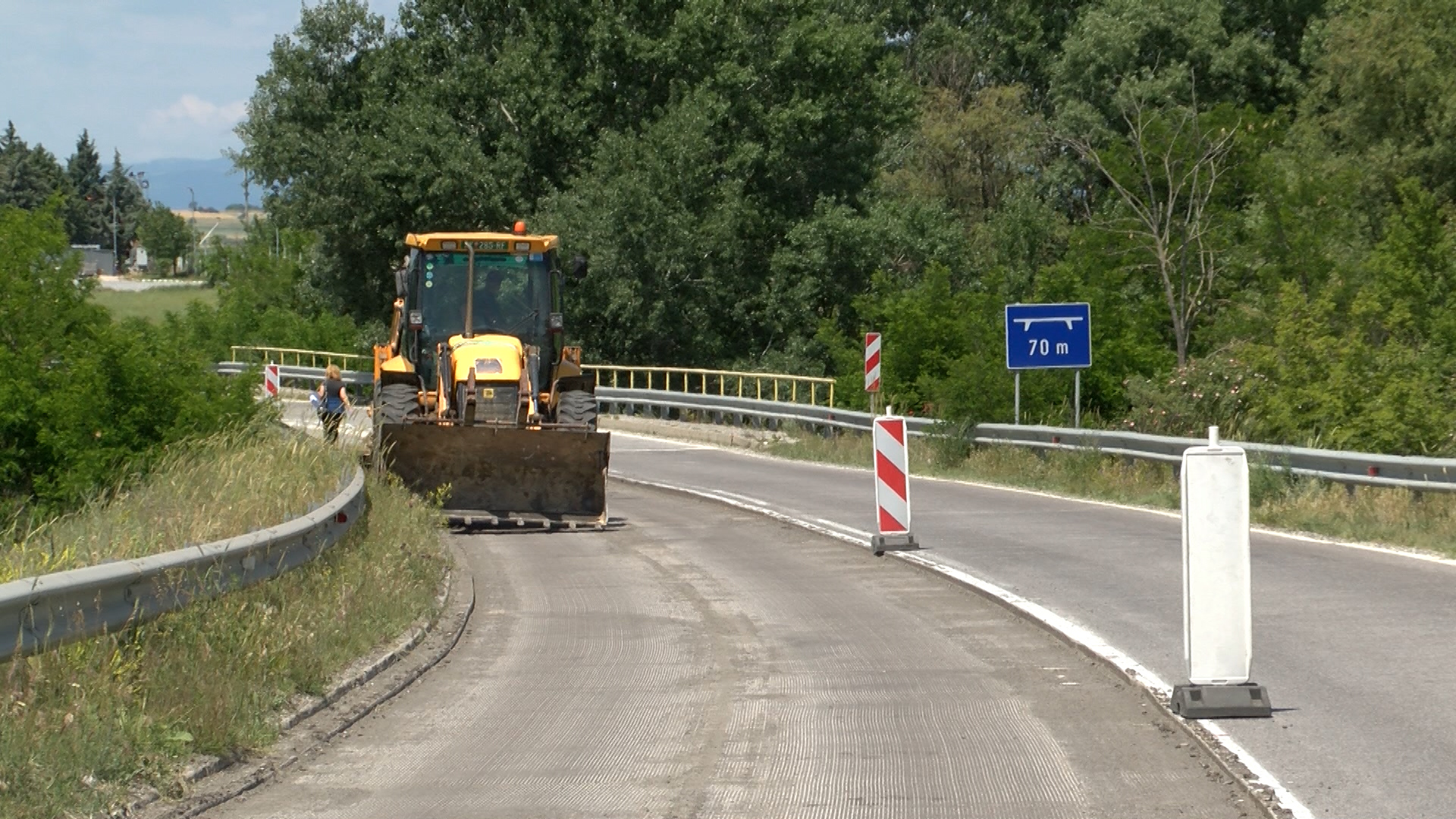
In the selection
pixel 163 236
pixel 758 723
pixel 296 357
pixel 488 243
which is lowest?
pixel 758 723

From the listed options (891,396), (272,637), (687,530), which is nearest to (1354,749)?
(272,637)

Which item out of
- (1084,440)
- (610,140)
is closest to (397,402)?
(1084,440)

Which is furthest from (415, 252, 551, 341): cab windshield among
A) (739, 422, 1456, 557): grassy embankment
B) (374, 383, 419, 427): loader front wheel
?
(739, 422, 1456, 557): grassy embankment

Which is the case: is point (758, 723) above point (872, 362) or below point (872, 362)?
below

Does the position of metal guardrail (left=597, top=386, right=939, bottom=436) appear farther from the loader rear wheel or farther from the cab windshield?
the cab windshield

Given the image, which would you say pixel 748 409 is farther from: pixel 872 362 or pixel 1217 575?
pixel 1217 575

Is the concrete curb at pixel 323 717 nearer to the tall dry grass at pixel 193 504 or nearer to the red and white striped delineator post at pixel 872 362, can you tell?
the tall dry grass at pixel 193 504

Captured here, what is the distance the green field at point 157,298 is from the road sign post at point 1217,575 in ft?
255

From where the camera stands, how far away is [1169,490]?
1869 cm

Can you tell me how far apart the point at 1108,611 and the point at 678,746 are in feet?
14.6

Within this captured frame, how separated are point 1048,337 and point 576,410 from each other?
25.6 ft

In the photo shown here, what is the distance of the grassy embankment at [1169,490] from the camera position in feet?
47.8

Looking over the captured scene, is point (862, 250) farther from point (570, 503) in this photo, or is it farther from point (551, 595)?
point (551, 595)

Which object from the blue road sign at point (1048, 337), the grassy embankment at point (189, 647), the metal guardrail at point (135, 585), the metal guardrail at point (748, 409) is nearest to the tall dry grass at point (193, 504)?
the grassy embankment at point (189, 647)
